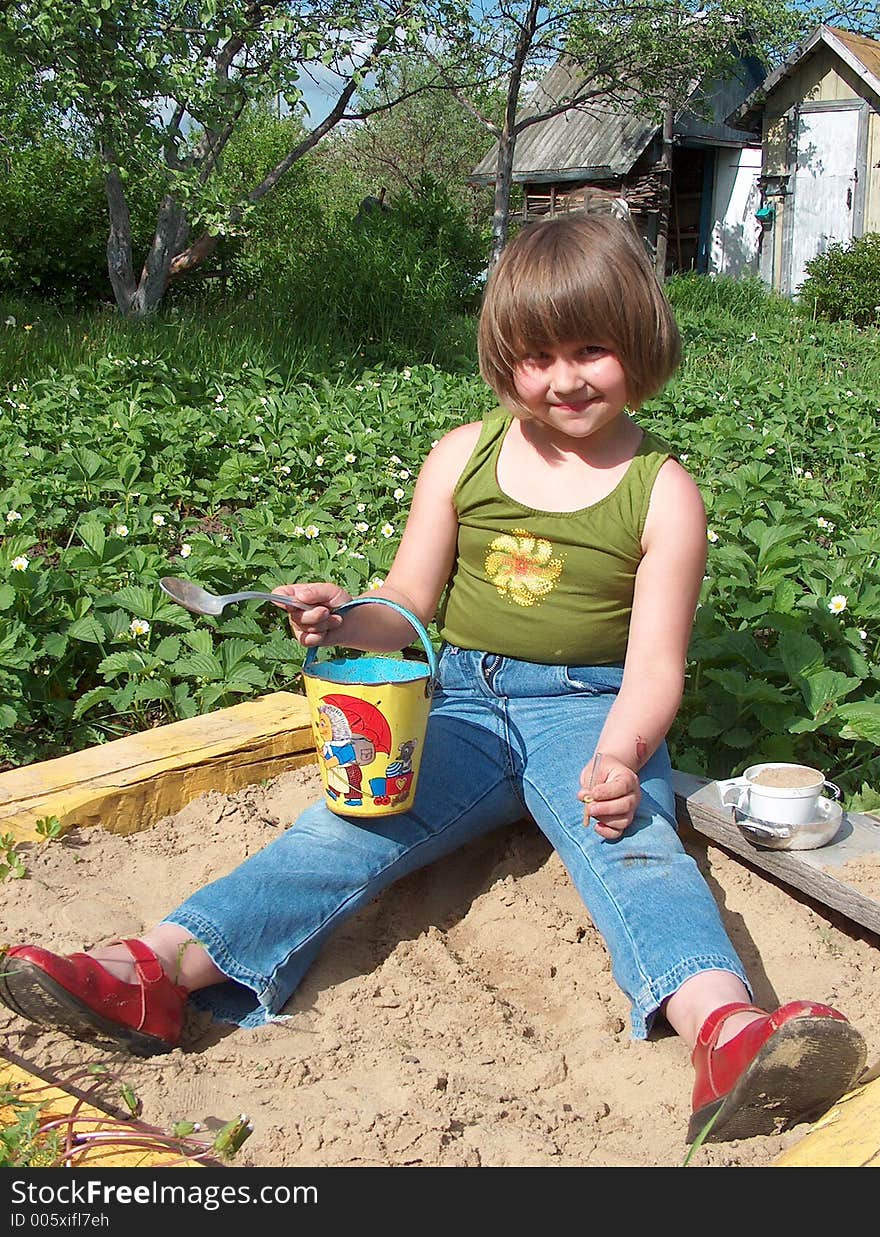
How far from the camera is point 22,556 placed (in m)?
2.92

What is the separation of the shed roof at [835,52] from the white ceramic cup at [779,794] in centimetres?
1604

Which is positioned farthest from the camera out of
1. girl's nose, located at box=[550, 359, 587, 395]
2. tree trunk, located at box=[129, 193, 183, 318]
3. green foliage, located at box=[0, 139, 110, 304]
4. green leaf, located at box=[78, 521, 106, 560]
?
green foliage, located at box=[0, 139, 110, 304]

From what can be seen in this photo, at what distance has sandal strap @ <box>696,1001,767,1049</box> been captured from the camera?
1.52 m

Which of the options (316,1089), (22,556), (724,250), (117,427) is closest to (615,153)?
(724,250)

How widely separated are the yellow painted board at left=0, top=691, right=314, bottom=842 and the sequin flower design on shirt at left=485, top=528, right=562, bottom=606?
1.96 ft

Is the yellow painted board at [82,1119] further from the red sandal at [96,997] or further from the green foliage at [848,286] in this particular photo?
the green foliage at [848,286]

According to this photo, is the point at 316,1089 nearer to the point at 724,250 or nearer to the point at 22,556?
the point at 22,556

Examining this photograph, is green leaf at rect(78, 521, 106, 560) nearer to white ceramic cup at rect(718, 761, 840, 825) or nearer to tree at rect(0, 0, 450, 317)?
white ceramic cup at rect(718, 761, 840, 825)

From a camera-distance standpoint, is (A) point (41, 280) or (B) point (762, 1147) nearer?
(B) point (762, 1147)

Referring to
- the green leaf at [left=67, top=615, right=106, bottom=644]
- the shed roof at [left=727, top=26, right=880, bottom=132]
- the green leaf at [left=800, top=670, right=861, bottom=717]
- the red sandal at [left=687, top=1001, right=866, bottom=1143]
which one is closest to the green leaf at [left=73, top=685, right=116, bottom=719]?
the green leaf at [left=67, top=615, right=106, bottom=644]

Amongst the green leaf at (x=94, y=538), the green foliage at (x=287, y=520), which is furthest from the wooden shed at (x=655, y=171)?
the green leaf at (x=94, y=538)

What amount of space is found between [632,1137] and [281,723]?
1.19 meters

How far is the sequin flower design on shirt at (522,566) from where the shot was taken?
2.10 metres

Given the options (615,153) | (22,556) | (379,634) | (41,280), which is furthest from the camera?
(615,153)
